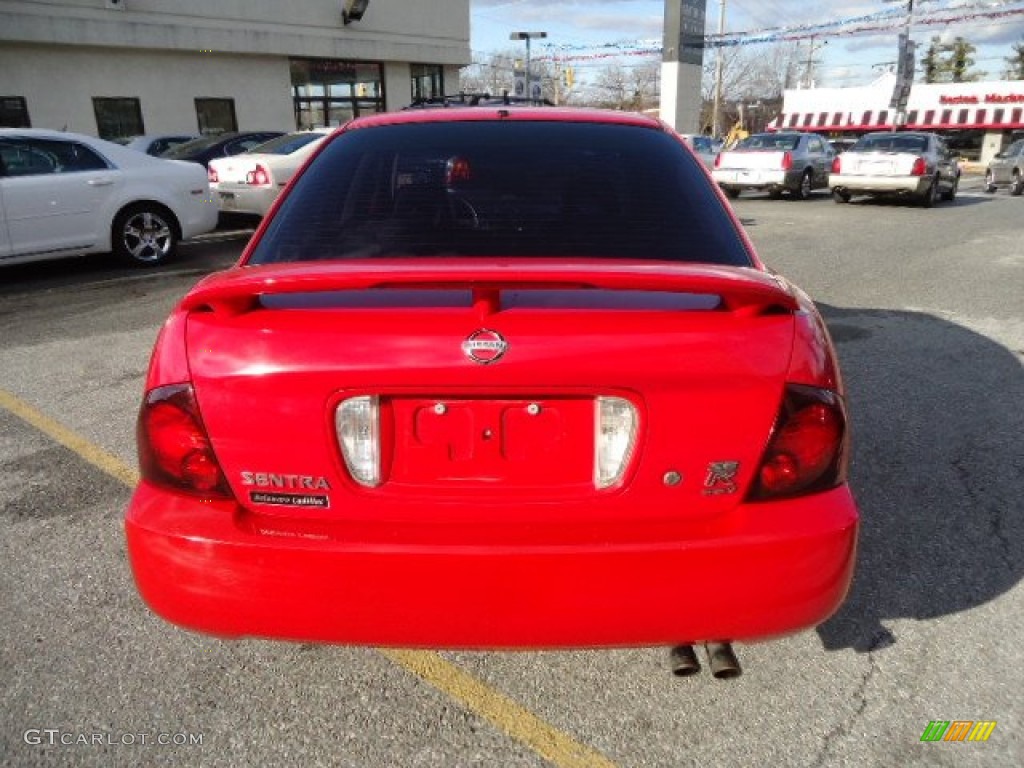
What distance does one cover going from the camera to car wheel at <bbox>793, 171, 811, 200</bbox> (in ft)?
62.6

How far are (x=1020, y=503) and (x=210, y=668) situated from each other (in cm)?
321

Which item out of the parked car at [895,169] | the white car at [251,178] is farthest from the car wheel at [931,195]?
the white car at [251,178]

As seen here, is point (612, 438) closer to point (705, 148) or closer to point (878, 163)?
point (878, 163)

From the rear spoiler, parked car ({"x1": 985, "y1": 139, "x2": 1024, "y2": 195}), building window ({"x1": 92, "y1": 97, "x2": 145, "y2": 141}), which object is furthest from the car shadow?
building window ({"x1": 92, "y1": 97, "x2": 145, "y2": 141})

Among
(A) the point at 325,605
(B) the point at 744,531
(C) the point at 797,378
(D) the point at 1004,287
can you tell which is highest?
(C) the point at 797,378

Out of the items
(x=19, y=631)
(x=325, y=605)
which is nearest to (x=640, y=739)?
(x=325, y=605)

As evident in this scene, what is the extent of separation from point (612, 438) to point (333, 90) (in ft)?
88.0

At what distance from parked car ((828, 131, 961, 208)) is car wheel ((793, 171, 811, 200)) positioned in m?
1.29

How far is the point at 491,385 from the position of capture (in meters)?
1.72

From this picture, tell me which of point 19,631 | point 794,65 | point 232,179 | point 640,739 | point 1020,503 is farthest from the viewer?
point 794,65

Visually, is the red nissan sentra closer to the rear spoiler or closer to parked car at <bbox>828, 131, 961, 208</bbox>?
Result: the rear spoiler

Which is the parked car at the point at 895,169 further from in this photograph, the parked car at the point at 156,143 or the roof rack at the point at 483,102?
the roof rack at the point at 483,102

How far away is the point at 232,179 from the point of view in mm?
10727

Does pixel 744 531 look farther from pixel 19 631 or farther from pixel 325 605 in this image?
pixel 19 631
